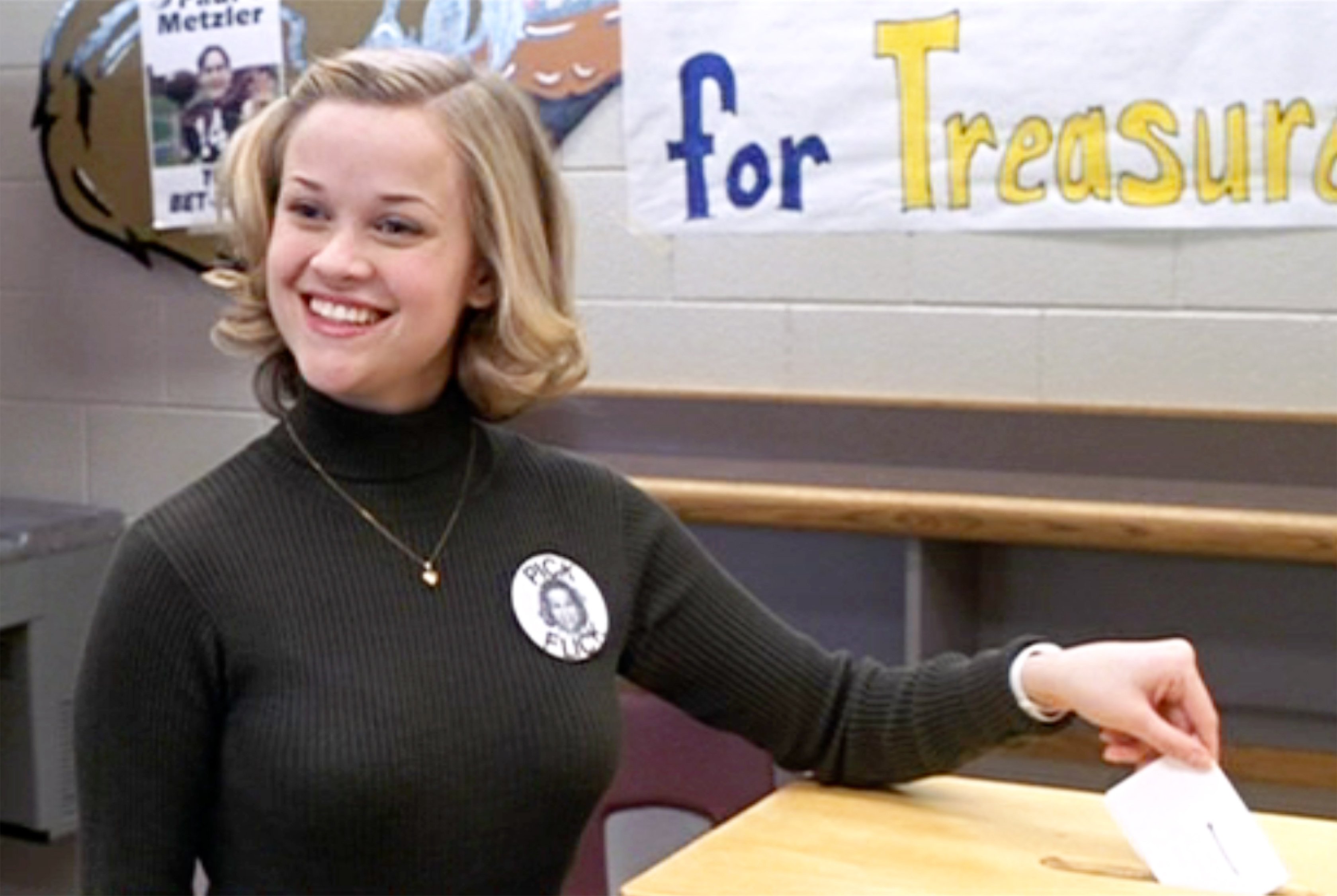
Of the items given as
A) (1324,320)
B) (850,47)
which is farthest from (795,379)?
(1324,320)

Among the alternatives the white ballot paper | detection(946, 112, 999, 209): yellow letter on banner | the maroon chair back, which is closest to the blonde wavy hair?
the white ballot paper

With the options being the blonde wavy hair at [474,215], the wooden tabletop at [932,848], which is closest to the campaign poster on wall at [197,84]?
the blonde wavy hair at [474,215]

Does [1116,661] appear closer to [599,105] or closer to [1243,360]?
[1243,360]

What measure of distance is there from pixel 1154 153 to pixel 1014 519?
1.58 ft

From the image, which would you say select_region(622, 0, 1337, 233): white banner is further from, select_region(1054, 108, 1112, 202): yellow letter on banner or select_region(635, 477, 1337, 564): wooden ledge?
select_region(635, 477, 1337, 564): wooden ledge

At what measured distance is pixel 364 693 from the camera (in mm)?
1312

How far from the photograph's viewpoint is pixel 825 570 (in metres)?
2.54

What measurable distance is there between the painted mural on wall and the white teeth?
4.38 feet

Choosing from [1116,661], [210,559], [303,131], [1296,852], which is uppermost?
[303,131]

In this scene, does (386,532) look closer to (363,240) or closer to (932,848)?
(363,240)

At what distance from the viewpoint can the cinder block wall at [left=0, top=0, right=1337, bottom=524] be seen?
7.50ft

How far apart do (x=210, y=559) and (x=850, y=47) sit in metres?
1.39

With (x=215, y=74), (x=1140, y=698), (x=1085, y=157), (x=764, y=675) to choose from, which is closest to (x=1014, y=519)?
(x=1085, y=157)

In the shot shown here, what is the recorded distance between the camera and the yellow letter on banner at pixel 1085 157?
7.61 feet
